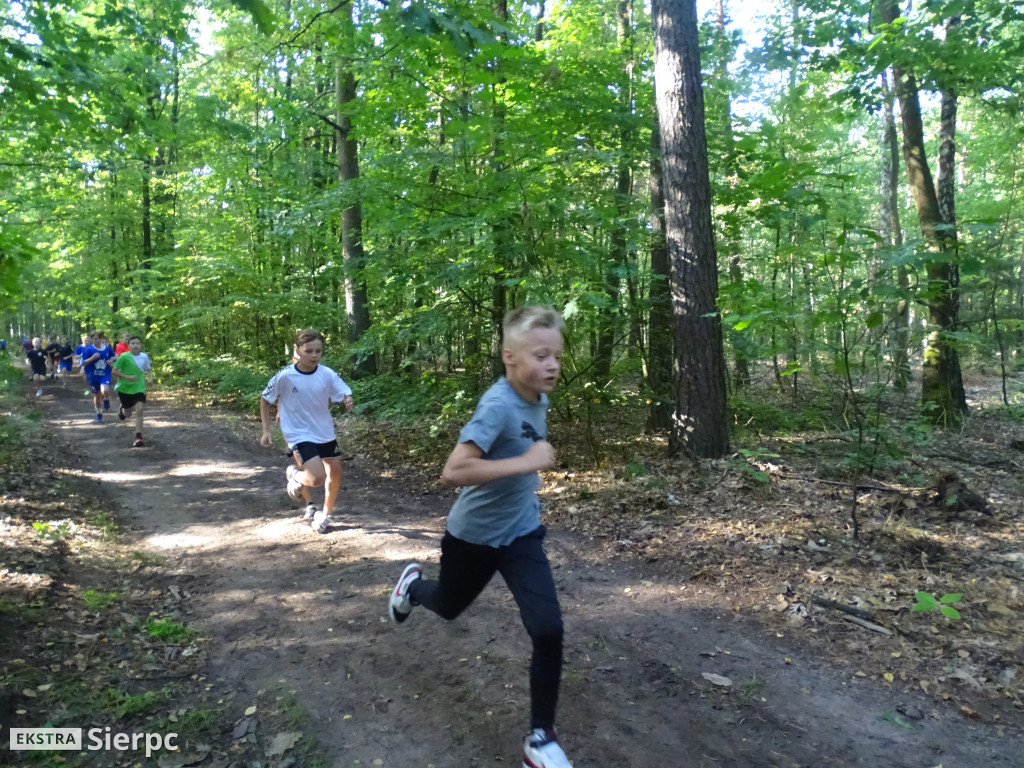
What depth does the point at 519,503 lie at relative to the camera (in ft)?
10.1

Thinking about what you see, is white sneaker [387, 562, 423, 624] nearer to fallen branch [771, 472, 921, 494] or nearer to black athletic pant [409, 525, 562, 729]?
black athletic pant [409, 525, 562, 729]

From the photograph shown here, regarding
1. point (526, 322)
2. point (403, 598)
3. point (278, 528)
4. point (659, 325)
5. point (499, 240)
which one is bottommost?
point (278, 528)

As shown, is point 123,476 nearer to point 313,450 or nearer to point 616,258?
point 313,450

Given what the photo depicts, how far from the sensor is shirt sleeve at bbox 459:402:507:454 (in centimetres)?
278

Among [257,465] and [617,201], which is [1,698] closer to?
[257,465]

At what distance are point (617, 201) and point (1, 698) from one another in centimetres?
763

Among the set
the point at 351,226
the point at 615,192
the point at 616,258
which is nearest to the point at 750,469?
the point at 616,258

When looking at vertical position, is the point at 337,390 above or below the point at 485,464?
above

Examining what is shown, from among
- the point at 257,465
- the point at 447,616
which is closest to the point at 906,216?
the point at 257,465

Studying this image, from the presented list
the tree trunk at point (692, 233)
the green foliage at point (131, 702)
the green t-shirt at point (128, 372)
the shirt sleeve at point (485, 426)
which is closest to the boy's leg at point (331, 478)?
the green foliage at point (131, 702)

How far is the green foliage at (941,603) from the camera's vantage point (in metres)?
4.00

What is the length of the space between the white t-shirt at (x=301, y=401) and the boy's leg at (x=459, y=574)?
321 centimetres

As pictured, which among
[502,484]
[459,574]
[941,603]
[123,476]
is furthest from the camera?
[123,476]

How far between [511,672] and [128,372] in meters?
10.3
